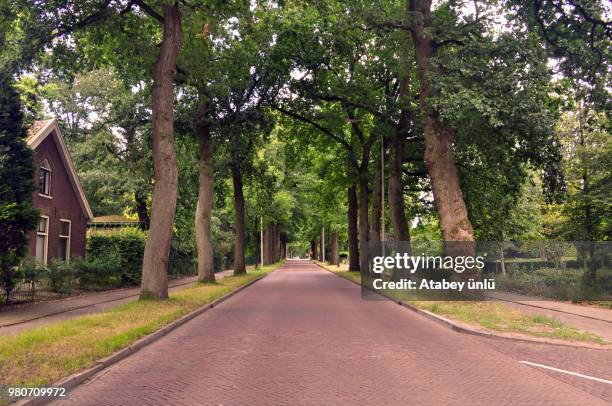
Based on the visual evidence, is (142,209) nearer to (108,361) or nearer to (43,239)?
(43,239)

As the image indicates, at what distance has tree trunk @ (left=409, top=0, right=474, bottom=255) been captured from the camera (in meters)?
17.6

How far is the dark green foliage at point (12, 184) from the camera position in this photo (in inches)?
665

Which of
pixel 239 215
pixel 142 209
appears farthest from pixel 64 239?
pixel 142 209

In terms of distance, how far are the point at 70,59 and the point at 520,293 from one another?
826 inches

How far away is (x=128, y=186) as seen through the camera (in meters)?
37.2

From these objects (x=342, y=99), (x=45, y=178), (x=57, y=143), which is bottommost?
(x=45, y=178)

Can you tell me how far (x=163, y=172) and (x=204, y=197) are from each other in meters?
8.33

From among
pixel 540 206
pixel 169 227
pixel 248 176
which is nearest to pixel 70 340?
pixel 169 227

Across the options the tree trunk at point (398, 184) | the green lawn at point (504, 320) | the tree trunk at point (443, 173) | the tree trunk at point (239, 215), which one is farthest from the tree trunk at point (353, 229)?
the green lawn at point (504, 320)

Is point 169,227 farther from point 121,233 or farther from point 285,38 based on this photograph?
point 121,233

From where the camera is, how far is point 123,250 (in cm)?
2892

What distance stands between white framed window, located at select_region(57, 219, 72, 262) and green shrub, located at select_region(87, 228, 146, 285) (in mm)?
1458

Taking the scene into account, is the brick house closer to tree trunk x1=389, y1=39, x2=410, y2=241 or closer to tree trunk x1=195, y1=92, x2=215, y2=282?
tree trunk x1=195, y1=92, x2=215, y2=282

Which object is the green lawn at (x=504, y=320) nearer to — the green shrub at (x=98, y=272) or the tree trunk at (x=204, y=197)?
the tree trunk at (x=204, y=197)
